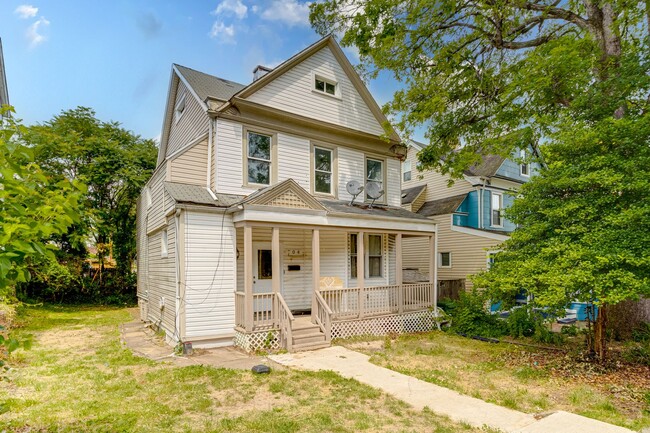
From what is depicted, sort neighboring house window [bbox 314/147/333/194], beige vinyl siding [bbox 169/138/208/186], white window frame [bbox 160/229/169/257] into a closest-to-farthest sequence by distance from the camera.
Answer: beige vinyl siding [bbox 169/138/208/186], white window frame [bbox 160/229/169/257], neighboring house window [bbox 314/147/333/194]

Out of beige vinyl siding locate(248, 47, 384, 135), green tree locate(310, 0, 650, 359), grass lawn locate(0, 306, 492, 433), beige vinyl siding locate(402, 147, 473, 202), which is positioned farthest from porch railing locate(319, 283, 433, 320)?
beige vinyl siding locate(402, 147, 473, 202)

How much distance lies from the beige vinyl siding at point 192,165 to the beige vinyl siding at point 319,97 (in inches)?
85.7

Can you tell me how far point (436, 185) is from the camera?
20.7 metres

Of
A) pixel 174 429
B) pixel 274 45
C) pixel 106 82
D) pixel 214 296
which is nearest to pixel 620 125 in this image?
pixel 174 429

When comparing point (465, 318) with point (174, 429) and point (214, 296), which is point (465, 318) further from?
point (174, 429)

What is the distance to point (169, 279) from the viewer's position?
32.5ft

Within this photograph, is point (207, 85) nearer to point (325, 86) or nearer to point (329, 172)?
point (325, 86)

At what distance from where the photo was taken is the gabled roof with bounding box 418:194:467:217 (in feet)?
61.2

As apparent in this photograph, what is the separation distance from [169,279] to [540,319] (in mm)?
10218

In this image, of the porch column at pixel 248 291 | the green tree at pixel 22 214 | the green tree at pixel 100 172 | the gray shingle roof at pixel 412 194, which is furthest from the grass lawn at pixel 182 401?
the gray shingle roof at pixel 412 194

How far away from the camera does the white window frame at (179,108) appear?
1274 cm

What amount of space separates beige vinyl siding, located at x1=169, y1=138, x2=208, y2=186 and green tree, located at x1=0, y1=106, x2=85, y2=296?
694 cm

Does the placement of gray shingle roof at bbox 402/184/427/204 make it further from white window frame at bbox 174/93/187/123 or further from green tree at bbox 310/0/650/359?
white window frame at bbox 174/93/187/123

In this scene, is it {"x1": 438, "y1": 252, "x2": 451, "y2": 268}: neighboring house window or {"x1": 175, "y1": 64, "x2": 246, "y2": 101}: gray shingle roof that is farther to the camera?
{"x1": 438, "y1": 252, "x2": 451, "y2": 268}: neighboring house window
